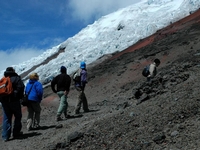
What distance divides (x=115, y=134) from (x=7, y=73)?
10.2 ft

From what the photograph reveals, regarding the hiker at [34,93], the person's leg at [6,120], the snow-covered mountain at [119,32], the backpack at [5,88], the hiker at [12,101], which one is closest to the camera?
the backpack at [5,88]

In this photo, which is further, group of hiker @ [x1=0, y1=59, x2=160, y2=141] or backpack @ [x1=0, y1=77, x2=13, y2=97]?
group of hiker @ [x1=0, y1=59, x2=160, y2=141]

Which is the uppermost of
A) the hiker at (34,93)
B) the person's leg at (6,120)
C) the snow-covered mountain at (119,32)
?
the snow-covered mountain at (119,32)

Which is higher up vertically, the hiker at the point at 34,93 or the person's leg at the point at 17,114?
the hiker at the point at 34,93

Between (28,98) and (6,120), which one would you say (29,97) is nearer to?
(28,98)

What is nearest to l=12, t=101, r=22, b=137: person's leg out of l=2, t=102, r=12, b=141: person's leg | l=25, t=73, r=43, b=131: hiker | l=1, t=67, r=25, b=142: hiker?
l=1, t=67, r=25, b=142: hiker

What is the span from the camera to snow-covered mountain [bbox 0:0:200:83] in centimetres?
3103

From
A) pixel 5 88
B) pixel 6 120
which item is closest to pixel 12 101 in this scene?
pixel 5 88

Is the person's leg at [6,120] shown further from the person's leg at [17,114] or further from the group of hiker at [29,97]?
the person's leg at [17,114]

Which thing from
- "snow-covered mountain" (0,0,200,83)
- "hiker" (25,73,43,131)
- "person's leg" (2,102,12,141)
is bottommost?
"person's leg" (2,102,12,141)

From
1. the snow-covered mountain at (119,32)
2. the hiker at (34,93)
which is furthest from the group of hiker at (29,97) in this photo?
the snow-covered mountain at (119,32)

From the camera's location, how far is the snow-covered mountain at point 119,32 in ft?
102

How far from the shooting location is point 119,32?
3278 centimetres

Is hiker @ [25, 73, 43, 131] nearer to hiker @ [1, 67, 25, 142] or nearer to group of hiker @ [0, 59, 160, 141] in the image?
group of hiker @ [0, 59, 160, 141]
